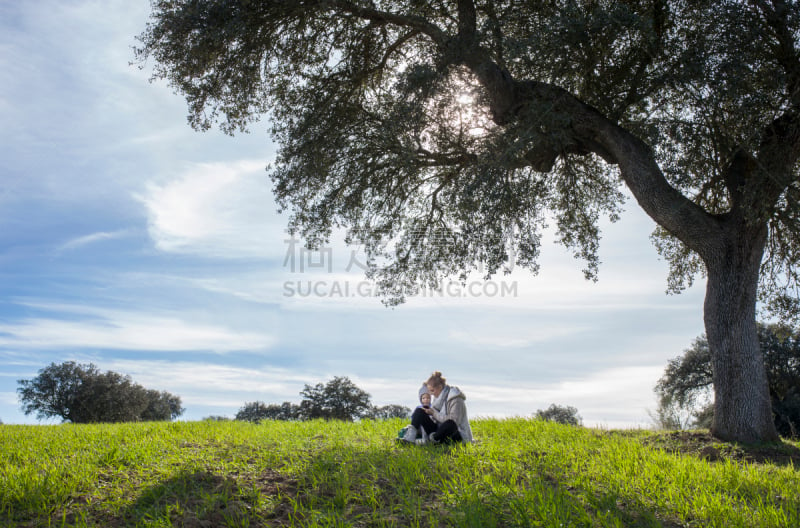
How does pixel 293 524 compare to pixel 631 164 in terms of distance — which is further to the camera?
pixel 631 164

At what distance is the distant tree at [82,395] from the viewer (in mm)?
30359

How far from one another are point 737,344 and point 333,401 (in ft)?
47.5

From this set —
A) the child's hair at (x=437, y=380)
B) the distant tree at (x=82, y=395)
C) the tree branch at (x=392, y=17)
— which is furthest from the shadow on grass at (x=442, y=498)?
the distant tree at (x=82, y=395)

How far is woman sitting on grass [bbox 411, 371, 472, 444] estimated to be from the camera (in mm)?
9562

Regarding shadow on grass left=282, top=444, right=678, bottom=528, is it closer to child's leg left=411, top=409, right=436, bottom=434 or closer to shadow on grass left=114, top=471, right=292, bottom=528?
shadow on grass left=114, top=471, right=292, bottom=528

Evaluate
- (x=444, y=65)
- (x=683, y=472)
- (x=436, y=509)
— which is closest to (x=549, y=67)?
(x=444, y=65)

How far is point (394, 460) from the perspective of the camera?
796 centimetres

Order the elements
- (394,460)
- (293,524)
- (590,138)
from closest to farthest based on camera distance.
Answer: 1. (293,524)
2. (394,460)
3. (590,138)

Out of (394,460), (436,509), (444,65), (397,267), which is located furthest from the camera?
(397,267)

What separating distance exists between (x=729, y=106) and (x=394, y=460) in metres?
10.2

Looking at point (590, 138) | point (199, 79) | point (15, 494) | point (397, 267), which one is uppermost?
point (199, 79)

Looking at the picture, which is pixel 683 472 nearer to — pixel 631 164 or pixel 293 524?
pixel 293 524

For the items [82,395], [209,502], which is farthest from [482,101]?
[82,395]

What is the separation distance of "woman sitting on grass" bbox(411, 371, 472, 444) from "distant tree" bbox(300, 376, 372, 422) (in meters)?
11.8
